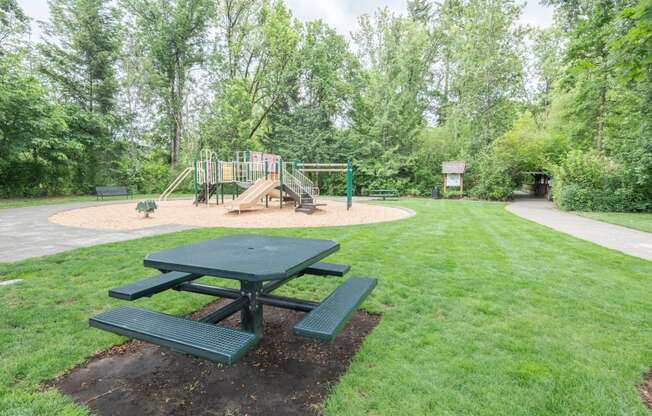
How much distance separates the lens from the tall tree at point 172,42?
80.6 feet

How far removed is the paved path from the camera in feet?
19.7

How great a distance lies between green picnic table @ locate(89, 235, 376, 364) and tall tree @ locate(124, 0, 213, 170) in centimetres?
2602

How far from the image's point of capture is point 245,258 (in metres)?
2.69

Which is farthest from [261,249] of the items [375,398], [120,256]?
[120,256]

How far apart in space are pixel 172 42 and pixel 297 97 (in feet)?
34.2

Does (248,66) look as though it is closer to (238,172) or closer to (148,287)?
(238,172)

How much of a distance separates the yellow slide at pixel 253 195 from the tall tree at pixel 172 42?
15.7 metres

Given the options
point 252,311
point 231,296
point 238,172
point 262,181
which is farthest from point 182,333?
point 238,172

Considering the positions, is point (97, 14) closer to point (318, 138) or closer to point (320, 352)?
point (318, 138)

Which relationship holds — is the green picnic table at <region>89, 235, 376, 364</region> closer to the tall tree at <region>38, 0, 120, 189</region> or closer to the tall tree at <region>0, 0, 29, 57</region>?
the tall tree at <region>0, 0, 29, 57</region>

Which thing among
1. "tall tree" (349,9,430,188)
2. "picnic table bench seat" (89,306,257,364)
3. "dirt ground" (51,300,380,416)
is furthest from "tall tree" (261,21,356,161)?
"picnic table bench seat" (89,306,257,364)

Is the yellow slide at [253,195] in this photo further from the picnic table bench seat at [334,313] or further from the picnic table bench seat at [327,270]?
the picnic table bench seat at [334,313]

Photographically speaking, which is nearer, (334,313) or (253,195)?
(334,313)

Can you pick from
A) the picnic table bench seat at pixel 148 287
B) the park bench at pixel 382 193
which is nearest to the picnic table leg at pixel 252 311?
the picnic table bench seat at pixel 148 287
